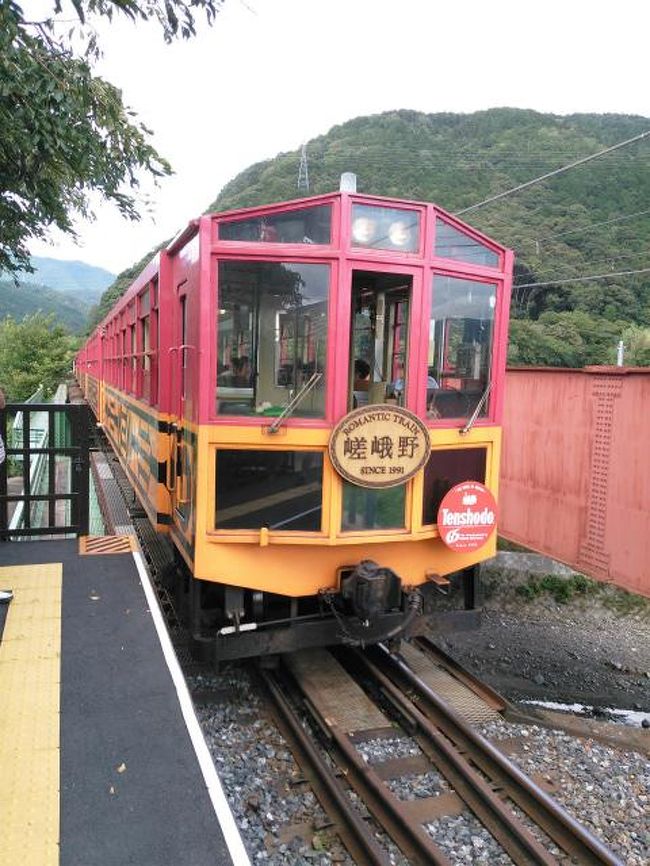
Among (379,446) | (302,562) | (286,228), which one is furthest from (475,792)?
(286,228)

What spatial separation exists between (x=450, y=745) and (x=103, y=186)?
25.9 feet

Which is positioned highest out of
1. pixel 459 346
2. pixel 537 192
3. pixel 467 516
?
pixel 537 192

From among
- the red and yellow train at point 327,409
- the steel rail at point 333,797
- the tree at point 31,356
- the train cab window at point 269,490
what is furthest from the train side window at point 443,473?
the tree at point 31,356

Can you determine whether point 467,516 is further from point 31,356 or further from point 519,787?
point 31,356

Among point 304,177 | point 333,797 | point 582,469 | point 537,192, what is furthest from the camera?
point 304,177

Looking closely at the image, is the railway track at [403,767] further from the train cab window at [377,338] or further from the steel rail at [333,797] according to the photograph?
the train cab window at [377,338]

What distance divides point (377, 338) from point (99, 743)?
140 inches

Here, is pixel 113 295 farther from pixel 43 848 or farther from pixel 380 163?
pixel 43 848

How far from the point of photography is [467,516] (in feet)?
16.9

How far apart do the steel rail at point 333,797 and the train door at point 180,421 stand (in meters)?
1.55

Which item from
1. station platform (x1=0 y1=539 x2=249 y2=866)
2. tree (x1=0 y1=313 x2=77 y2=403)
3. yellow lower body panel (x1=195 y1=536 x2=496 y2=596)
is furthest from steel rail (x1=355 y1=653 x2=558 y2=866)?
tree (x1=0 y1=313 x2=77 y2=403)

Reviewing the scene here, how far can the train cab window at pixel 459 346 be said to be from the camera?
4926 millimetres

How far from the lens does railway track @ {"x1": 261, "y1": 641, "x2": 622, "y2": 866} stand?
3751 mm

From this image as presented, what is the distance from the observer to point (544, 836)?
3.92 m
